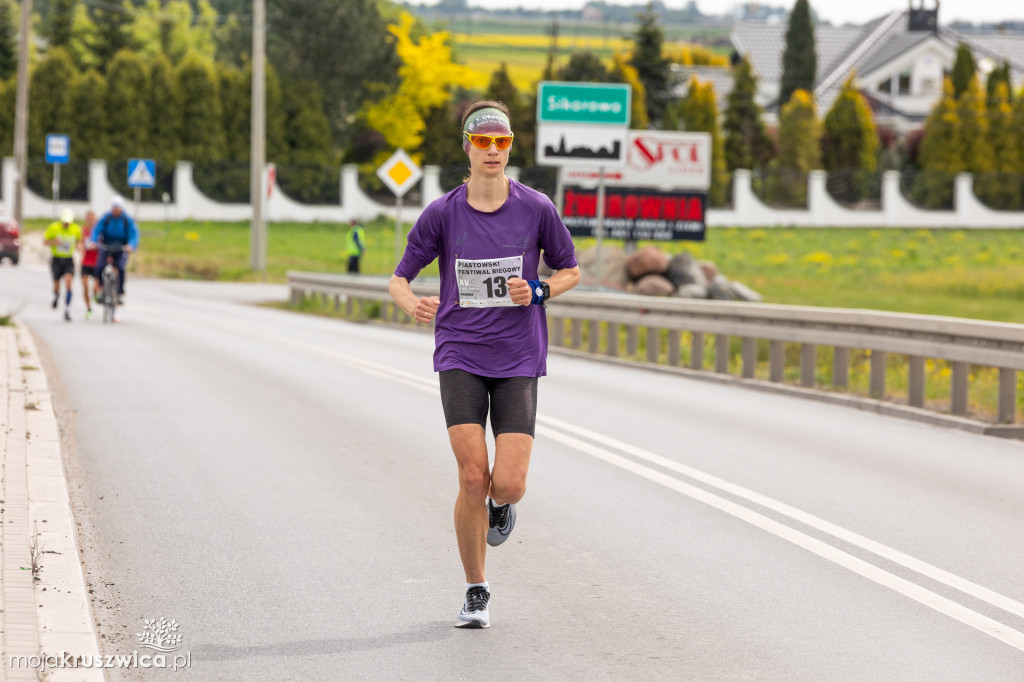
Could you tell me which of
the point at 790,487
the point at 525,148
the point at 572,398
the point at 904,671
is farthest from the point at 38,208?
the point at 904,671

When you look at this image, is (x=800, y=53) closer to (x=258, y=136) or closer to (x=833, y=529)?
(x=258, y=136)

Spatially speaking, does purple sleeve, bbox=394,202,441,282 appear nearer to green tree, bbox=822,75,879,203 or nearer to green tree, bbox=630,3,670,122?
green tree, bbox=822,75,879,203

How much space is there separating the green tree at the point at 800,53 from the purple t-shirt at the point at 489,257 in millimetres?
90265

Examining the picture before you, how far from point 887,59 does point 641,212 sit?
67.5 meters

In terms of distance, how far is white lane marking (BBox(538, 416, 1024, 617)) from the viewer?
6.46 metres

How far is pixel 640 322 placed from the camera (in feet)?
60.7

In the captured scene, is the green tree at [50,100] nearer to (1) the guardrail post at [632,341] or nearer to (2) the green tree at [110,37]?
(2) the green tree at [110,37]

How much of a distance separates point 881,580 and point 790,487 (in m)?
2.46

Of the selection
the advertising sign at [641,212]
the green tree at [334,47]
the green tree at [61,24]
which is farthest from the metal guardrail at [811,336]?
the green tree at [61,24]

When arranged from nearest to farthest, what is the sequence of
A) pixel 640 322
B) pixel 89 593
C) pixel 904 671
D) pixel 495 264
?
pixel 904 671 < pixel 495 264 < pixel 89 593 < pixel 640 322

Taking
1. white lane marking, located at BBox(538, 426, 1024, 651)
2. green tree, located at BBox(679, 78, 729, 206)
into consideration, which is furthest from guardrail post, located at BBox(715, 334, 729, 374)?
green tree, located at BBox(679, 78, 729, 206)

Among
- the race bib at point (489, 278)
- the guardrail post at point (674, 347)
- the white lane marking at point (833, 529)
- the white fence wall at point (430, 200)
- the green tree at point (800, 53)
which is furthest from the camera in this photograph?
the green tree at point (800, 53)

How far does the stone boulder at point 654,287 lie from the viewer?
3038cm

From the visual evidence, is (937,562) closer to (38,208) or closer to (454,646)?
(454,646)
